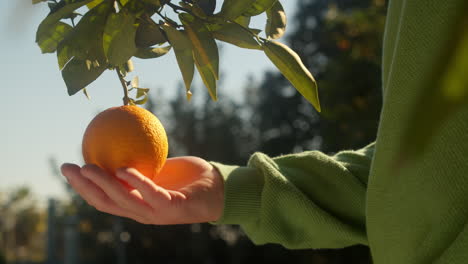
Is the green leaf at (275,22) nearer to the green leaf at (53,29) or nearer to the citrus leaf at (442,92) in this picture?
the green leaf at (53,29)

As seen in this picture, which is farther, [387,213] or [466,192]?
[387,213]

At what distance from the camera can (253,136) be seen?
11.5 m

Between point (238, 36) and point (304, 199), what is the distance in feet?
1.66

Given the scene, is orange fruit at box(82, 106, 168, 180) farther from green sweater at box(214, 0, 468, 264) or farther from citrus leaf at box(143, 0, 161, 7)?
green sweater at box(214, 0, 468, 264)

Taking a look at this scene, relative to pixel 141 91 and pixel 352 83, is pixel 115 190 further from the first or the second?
pixel 352 83

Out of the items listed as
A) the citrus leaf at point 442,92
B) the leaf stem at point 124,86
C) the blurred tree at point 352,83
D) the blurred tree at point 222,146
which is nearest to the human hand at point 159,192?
the leaf stem at point 124,86

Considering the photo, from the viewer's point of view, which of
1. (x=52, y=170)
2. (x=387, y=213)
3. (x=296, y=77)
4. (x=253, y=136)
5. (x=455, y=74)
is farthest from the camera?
(x=253, y=136)

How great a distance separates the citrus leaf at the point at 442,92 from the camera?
14 cm

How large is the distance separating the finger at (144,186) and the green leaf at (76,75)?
146mm

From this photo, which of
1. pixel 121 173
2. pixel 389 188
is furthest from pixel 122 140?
pixel 389 188

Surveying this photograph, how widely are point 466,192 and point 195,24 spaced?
424 mm

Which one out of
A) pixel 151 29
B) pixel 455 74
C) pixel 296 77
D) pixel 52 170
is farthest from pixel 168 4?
pixel 52 170

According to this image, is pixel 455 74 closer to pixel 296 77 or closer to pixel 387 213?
pixel 296 77

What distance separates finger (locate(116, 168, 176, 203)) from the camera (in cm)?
71
